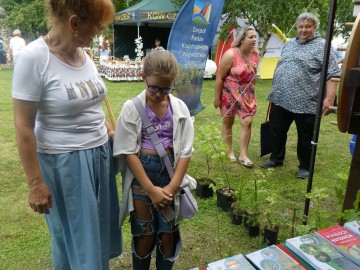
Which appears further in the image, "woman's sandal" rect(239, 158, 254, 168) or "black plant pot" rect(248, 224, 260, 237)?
"woman's sandal" rect(239, 158, 254, 168)

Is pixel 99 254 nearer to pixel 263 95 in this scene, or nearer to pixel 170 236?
pixel 170 236

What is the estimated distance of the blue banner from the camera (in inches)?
145

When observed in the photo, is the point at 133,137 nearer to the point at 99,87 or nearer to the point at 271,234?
the point at 99,87

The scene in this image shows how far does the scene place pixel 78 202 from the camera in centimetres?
152

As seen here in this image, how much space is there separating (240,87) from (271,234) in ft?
6.26

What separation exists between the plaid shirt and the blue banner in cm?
90

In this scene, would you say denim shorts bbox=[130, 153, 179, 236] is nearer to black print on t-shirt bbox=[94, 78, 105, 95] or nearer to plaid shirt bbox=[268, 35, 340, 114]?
black print on t-shirt bbox=[94, 78, 105, 95]

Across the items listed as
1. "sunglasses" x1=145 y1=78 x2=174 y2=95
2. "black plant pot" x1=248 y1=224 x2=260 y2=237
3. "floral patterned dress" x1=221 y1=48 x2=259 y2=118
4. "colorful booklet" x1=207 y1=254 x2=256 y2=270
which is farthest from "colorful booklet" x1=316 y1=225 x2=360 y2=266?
"floral patterned dress" x1=221 y1=48 x2=259 y2=118

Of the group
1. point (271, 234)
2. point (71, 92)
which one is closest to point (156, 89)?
point (71, 92)

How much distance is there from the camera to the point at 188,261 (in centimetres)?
230

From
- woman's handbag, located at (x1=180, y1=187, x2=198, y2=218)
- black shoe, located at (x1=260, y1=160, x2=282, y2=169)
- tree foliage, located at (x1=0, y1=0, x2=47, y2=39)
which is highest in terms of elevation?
tree foliage, located at (x1=0, y1=0, x2=47, y2=39)

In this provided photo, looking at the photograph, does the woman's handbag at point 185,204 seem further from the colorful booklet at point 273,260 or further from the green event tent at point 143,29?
the green event tent at point 143,29

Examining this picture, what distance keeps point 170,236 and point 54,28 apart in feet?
3.83

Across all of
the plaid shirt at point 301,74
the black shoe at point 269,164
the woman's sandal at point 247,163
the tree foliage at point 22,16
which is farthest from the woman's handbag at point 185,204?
the tree foliage at point 22,16
